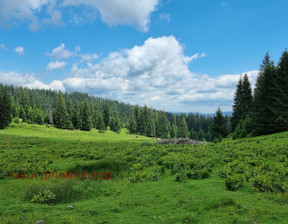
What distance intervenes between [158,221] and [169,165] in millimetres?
7479

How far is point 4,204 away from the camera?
8.00 metres

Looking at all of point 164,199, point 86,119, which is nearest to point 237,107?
point 164,199

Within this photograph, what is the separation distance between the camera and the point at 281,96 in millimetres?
33531

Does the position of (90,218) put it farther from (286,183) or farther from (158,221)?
(286,183)

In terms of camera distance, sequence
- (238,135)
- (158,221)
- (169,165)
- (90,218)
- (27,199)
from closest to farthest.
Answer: (158,221) → (90,218) → (27,199) → (169,165) → (238,135)

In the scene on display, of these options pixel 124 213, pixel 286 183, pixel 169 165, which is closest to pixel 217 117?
pixel 169 165

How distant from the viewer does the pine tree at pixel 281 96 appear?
32.0 metres

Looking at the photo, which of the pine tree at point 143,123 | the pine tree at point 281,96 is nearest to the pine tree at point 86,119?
the pine tree at point 143,123

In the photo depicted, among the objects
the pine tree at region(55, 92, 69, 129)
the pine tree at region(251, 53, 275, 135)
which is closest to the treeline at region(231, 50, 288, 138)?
the pine tree at region(251, 53, 275, 135)

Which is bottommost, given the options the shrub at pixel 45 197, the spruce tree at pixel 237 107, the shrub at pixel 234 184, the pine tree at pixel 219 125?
the shrub at pixel 45 197

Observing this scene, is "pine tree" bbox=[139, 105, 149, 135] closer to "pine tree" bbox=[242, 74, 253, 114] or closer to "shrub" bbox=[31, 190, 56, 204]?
"pine tree" bbox=[242, 74, 253, 114]

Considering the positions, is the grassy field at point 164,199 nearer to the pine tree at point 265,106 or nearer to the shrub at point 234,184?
the shrub at point 234,184

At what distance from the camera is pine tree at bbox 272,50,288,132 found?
32.0 m

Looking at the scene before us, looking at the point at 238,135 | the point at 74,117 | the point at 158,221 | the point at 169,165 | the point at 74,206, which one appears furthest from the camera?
the point at 74,117
